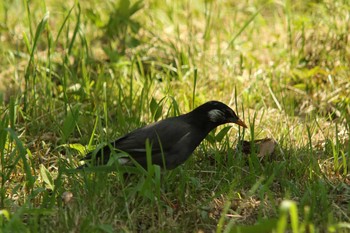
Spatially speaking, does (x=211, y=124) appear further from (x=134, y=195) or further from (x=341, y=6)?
(x=341, y=6)

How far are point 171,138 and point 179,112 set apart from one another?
0.69 meters

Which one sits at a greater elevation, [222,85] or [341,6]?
[341,6]

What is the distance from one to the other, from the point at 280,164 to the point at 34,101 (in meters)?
1.80

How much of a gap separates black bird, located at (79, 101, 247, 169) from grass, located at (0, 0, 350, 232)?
4.3 inches

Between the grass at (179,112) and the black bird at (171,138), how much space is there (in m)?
0.11

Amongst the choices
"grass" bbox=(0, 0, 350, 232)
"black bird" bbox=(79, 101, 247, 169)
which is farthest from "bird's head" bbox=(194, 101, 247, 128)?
"grass" bbox=(0, 0, 350, 232)

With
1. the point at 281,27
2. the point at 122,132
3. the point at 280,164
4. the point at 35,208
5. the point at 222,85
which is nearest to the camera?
the point at 35,208

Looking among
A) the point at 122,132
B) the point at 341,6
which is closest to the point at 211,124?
the point at 122,132

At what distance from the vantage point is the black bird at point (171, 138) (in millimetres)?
4371

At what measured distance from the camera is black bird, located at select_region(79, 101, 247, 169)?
4371 millimetres

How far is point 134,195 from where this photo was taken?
3979mm

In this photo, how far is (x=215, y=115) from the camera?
464 centimetres

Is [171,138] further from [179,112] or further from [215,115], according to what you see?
[179,112]

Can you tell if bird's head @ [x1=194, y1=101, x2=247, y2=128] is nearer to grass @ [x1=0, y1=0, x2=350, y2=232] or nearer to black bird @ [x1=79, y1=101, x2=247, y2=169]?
black bird @ [x1=79, y1=101, x2=247, y2=169]
